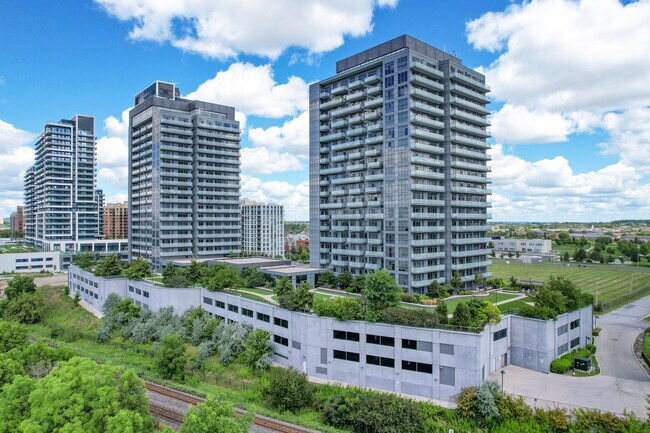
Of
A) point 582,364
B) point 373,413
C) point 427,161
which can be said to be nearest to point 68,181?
point 427,161

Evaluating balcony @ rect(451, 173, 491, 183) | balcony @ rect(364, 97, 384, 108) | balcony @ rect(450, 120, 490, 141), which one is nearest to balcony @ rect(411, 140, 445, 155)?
balcony @ rect(451, 173, 491, 183)

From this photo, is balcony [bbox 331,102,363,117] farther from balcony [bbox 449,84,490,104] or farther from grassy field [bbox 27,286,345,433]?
grassy field [bbox 27,286,345,433]

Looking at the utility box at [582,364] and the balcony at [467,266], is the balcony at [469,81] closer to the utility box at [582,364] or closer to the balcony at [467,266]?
the balcony at [467,266]

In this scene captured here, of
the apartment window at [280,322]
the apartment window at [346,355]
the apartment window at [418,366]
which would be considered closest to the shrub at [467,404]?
the apartment window at [418,366]

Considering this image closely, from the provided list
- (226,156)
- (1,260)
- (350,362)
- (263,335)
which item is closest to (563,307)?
(350,362)

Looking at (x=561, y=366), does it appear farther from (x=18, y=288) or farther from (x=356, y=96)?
(x=18, y=288)

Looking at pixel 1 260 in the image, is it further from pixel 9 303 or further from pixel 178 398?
pixel 178 398
